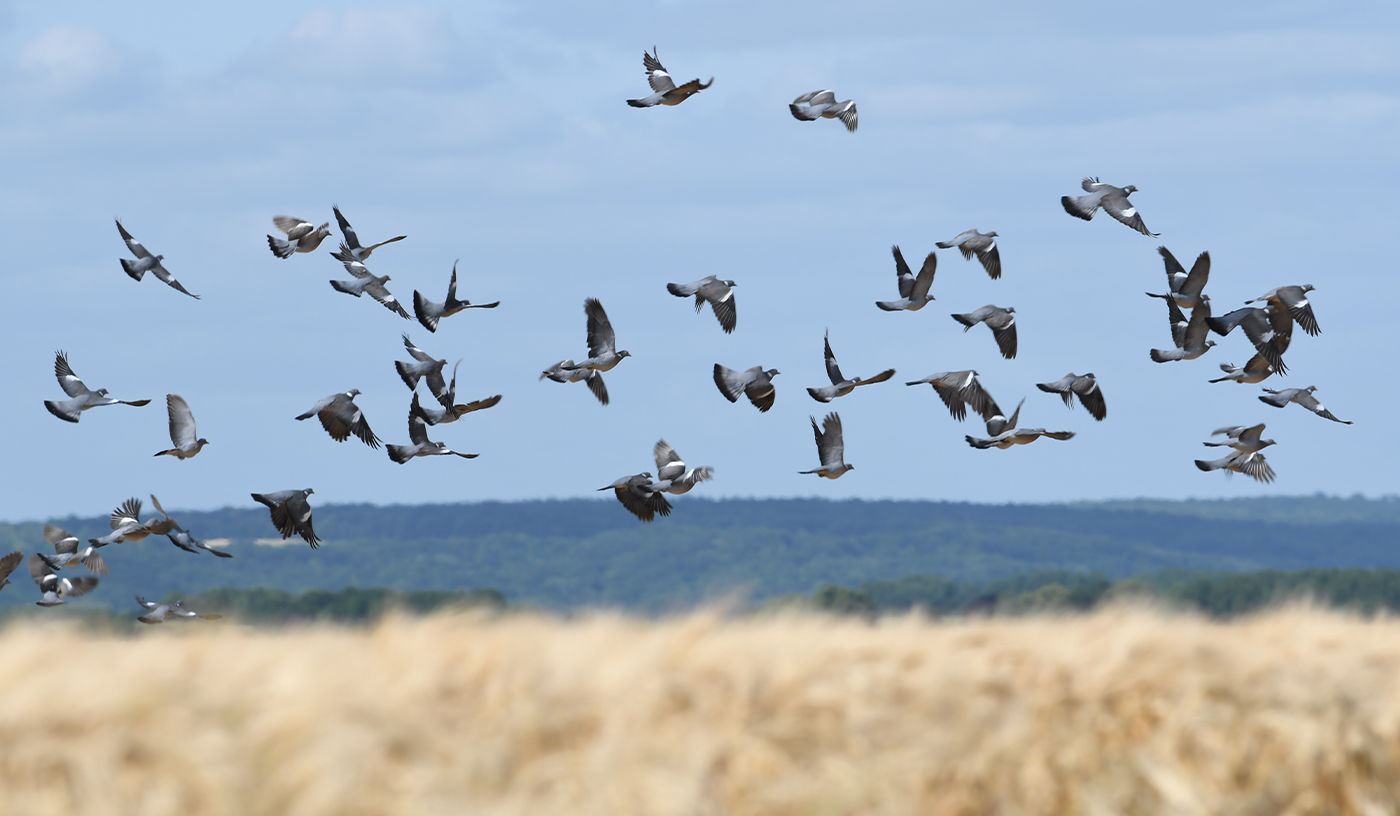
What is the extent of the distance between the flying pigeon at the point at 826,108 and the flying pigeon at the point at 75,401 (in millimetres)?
10932

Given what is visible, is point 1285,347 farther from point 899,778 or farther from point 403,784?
point 403,784

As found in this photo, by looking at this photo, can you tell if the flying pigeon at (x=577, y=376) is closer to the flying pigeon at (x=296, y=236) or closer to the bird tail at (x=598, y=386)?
the bird tail at (x=598, y=386)

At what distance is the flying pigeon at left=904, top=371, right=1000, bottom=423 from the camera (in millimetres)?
23703

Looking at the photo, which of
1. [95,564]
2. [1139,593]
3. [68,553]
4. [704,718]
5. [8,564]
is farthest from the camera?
[95,564]

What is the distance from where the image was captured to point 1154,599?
1538cm

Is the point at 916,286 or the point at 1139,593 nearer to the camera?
the point at 1139,593

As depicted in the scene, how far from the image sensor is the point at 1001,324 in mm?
23906

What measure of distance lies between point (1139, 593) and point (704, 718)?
5865 millimetres

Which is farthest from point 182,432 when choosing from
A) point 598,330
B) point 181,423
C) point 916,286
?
point 916,286

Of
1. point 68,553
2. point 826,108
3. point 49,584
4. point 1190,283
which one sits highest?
point 826,108

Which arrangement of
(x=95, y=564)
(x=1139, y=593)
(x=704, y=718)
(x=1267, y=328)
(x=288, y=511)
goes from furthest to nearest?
(x=95, y=564), (x=1267, y=328), (x=288, y=511), (x=1139, y=593), (x=704, y=718)

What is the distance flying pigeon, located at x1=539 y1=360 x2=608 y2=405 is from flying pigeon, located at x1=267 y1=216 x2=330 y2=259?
14.2 feet

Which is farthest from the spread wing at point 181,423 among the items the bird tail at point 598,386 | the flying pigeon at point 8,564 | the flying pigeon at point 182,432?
the bird tail at point 598,386

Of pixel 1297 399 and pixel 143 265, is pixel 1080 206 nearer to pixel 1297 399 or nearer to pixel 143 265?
pixel 1297 399
